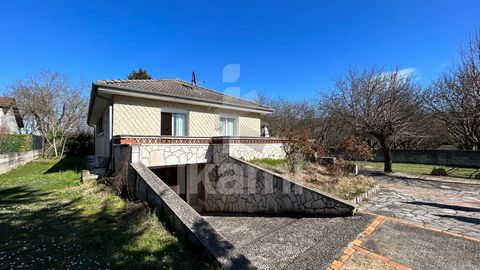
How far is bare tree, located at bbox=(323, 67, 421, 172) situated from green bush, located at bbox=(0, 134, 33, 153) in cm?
2062

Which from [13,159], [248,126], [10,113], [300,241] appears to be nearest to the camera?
[300,241]

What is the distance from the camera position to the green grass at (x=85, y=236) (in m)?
2.97

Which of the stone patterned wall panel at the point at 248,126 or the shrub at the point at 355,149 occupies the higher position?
the stone patterned wall panel at the point at 248,126

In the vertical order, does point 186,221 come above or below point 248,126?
below

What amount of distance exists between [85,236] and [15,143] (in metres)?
14.4

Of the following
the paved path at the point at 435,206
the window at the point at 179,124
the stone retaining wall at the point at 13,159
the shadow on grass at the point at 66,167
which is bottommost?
the paved path at the point at 435,206

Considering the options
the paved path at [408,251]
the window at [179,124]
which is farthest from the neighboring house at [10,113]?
the paved path at [408,251]

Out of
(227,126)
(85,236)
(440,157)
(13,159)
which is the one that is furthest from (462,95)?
(13,159)

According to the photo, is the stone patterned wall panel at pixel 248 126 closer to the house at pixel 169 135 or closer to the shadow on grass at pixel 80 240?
the house at pixel 169 135

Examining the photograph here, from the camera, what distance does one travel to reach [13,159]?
12.2m

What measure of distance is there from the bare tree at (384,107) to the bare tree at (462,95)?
187 centimetres

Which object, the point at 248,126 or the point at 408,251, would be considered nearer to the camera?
the point at 408,251

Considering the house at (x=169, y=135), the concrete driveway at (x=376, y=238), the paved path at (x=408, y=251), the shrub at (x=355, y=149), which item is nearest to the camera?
the paved path at (x=408, y=251)

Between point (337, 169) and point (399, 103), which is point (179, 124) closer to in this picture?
point (337, 169)
